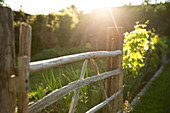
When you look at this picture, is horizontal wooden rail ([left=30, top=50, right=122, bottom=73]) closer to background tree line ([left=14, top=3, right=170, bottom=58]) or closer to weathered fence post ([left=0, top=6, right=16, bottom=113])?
weathered fence post ([left=0, top=6, right=16, bottom=113])

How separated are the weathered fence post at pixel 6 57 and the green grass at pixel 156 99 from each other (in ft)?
8.09

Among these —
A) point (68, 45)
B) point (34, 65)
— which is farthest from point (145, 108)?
point (68, 45)

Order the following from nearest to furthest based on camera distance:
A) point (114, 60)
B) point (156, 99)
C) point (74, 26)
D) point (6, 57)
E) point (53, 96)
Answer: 1. point (6, 57)
2. point (53, 96)
3. point (114, 60)
4. point (156, 99)
5. point (74, 26)

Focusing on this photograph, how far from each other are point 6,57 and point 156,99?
155 inches

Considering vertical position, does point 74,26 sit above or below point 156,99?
above

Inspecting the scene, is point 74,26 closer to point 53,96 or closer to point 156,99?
point 156,99

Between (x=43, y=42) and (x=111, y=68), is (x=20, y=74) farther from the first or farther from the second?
(x=43, y=42)

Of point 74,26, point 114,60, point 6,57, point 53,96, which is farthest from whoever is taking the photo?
point 74,26

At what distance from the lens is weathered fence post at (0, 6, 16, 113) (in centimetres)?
114

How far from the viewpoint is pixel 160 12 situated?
857 centimetres

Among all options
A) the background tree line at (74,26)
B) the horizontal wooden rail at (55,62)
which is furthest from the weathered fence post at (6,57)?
the background tree line at (74,26)

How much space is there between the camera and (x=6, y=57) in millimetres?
1169

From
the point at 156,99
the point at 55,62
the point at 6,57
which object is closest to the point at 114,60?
the point at 55,62

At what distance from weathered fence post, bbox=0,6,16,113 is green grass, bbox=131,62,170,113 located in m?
2.47
